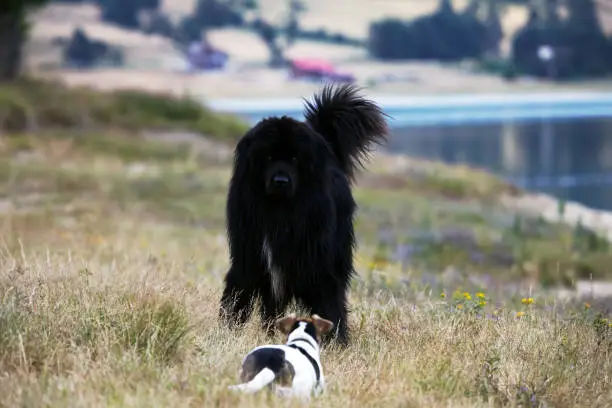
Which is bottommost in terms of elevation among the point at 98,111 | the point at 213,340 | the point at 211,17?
the point at 98,111

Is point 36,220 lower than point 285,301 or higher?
lower

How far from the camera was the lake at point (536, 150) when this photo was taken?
114 feet

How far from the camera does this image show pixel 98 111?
3653 cm

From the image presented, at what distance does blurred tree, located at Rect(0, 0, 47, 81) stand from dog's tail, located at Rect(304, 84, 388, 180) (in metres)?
30.3

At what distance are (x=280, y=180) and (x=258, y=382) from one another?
1.93m

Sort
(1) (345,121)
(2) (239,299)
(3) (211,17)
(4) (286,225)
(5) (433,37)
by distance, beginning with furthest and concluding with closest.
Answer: (3) (211,17), (5) (433,37), (1) (345,121), (2) (239,299), (4) (286,225)

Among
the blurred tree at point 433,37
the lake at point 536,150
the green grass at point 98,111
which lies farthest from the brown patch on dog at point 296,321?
the blurred tree at point 433,37

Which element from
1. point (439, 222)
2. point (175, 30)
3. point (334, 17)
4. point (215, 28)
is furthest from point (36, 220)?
point (334, 17)

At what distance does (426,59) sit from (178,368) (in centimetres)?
6807

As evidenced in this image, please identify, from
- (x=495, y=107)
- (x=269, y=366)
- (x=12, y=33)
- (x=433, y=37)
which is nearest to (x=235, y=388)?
(x=269, y=366)

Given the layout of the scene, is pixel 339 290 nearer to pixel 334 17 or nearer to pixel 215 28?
pixel 215 28

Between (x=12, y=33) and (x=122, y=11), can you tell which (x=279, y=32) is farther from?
(x=12, y=33)

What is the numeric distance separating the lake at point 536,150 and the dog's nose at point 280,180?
2321 cm

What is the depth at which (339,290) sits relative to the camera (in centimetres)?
807
